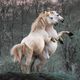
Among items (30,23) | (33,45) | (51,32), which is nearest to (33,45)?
(33,45)

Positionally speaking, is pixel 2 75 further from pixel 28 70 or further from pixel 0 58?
pixel 0 58

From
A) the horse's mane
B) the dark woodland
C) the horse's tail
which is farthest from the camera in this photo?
the dark woodland

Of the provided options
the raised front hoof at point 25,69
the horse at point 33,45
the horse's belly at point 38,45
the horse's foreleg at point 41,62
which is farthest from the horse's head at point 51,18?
the raised front hoof at point 25,69

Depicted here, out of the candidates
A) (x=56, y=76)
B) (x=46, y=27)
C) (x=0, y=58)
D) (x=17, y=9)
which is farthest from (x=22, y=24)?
(x=56, y=76)

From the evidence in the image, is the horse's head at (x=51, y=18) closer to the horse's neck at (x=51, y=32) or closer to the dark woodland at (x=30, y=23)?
the horse's neck at (x=51, y=32)

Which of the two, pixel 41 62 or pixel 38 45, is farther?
pixel 41 62

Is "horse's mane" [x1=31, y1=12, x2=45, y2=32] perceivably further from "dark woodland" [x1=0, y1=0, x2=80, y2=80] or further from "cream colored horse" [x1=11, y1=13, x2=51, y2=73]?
"dark woodland" [x1=0, y1=0, x2=80, y2=80]

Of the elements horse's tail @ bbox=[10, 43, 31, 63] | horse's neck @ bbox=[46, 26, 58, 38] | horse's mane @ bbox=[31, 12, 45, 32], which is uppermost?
horse's mane @ bbox=[31, 12, 45, 32]

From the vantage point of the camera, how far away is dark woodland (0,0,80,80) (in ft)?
18.6

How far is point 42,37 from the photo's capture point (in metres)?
3.93

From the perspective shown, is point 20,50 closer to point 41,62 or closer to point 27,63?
point 27,63

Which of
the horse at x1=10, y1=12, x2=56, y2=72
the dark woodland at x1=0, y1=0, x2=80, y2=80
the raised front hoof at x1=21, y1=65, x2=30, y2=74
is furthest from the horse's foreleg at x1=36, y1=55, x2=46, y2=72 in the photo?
the dark woodland at x1=0, y1=0, x2=80, y2=80

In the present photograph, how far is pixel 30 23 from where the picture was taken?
7391mm

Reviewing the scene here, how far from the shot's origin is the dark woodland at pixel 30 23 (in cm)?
568
